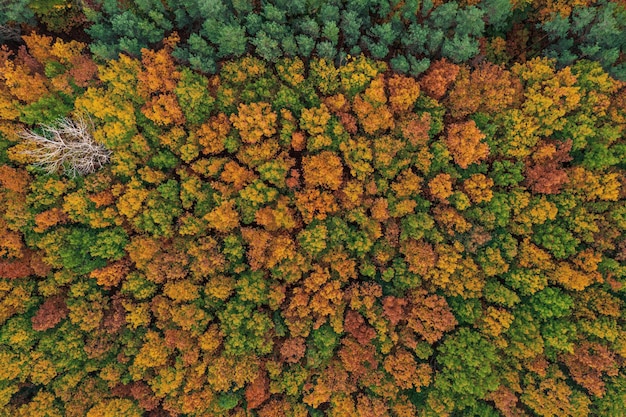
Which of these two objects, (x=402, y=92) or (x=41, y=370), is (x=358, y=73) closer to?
(x=402, y=92)

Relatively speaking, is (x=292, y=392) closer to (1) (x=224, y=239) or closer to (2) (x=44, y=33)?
(1) (x=224, y=239)

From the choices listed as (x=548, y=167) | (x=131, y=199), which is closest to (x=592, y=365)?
(x=548, y=167)

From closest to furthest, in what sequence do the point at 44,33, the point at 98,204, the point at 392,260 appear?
the point at 98,204 → the point at 392,260 → the point at 44,33

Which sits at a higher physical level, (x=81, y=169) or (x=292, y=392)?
(x=81, y=169)

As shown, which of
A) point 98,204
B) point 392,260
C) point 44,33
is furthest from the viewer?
point 44,33

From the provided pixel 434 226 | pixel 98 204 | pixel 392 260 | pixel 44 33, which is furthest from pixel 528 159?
pixel 44 33

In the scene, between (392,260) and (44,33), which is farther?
(44,33)
